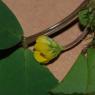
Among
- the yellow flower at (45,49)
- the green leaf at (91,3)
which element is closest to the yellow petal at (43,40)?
the yellow flower at (45,49)

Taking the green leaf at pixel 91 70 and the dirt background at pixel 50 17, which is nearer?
the green leaf at pixel 91 70

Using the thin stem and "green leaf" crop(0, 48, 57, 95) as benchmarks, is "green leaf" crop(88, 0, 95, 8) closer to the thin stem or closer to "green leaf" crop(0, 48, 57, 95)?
the thin stem

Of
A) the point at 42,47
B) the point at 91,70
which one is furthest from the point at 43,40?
the point at 91,70

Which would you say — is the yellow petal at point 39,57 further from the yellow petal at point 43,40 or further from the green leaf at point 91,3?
the green leaf at point 91,3

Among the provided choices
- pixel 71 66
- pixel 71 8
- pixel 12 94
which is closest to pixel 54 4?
pixel 71 8

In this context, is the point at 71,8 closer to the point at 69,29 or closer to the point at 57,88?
the point at 69,29

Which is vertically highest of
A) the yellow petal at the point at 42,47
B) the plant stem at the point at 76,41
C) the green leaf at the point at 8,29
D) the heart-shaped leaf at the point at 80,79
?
the green leaf at the point at 8,29

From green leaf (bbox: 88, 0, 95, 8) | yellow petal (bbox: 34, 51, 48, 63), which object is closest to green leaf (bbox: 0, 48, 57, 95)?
yellow petal (bbox: 34, 51, 48, 63)
